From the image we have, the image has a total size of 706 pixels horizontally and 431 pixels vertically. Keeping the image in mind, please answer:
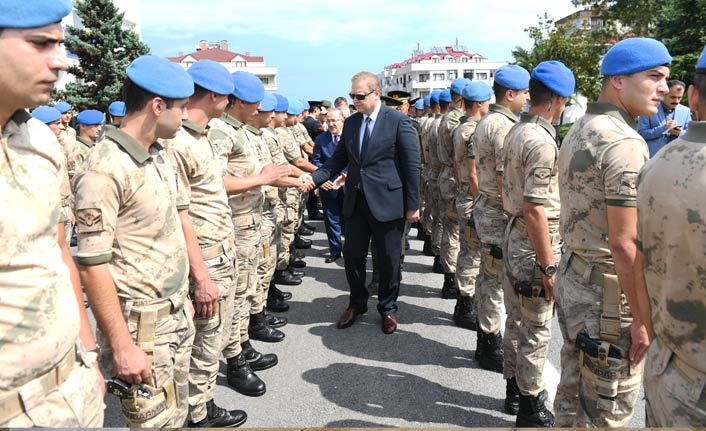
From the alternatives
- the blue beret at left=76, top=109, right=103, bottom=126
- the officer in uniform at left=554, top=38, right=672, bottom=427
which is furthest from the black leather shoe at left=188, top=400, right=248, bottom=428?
the blue beret at left=76, top=109, right=103, bottom=126

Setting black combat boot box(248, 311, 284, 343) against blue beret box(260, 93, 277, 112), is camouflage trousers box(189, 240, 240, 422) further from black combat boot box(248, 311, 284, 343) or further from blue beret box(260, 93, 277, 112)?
blue beret box(260, 93, 277, 112)

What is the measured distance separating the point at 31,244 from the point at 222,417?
2367 millimetres

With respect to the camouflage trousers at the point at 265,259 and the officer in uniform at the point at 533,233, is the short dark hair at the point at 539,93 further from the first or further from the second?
the camouflage trousers at the point at 265,259

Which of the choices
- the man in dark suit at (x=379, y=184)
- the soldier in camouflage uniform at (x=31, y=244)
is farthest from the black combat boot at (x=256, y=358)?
the soldier in camouflage uniform at (x=31, y=244)

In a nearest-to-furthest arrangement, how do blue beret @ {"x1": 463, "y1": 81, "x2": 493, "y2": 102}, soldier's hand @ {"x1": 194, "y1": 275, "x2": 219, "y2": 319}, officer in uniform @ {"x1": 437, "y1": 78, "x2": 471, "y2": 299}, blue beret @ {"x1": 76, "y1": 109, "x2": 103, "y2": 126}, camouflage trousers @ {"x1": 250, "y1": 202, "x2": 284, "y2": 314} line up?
soldier's hand @ {"x1": 194, "y1": 275, "x2": 219, "y2": 319}
camouflage trousers @ {"x1": 250, "y1": 202, "x2": 284, "y2": 314}
blue beret @ {"x1": 463, "y1": 81, "x2": 493, "y2": 102}
officer in uniform @ {"x1": 437, "y1": 78, "x2": 471, "y2": 299}
blue beret @ {"x1": 76, "y1": 109, "x2": 103, "y2": 126}

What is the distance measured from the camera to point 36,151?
65.8 inches

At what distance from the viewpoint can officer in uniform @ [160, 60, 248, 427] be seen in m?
3.20

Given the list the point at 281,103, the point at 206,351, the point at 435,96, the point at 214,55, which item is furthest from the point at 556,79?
the point at 214,55

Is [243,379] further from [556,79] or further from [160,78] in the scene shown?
[556,79]

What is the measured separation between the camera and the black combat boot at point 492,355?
4.30 meters

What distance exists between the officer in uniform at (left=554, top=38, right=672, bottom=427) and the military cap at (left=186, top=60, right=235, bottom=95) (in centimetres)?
199

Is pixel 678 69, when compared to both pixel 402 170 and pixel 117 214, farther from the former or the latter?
pixel 117 214

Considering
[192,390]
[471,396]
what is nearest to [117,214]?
Answer: [192,390]

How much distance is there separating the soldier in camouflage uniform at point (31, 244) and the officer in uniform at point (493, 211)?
323 centimetres
